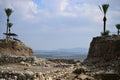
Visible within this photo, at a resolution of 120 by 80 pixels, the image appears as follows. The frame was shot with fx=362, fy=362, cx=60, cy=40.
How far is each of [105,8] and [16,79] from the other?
3836 cm

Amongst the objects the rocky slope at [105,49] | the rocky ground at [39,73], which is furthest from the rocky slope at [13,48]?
the rocky ground at [39,73]

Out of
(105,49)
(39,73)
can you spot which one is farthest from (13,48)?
(39,73)

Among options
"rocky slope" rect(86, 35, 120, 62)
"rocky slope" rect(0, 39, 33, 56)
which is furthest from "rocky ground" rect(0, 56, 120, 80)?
"rocky slope" rect(0, 39, 33, 56)

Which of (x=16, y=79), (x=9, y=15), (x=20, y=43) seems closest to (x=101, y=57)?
(x=20, y=43)

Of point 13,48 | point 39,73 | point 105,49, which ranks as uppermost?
point 13,48

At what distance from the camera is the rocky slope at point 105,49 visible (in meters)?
40.7

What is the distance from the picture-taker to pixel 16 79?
1995cm

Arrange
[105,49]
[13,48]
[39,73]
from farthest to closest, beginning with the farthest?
[13,48] → [105,49] → [39,73]

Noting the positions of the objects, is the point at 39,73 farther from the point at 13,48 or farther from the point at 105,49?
the point at 13,48

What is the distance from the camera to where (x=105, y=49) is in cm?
4200

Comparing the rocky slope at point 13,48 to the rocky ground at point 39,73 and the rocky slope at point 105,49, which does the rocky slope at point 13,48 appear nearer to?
the rocky slope at point 105,49

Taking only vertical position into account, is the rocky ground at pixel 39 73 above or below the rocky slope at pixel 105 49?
below

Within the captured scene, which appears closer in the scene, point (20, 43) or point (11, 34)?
point (20, 43)

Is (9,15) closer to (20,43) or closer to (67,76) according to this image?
(20,43)
